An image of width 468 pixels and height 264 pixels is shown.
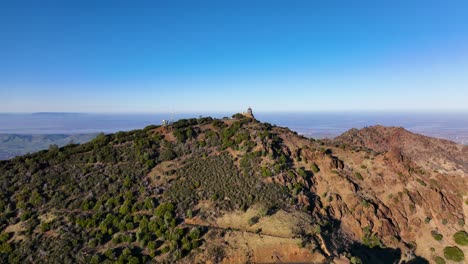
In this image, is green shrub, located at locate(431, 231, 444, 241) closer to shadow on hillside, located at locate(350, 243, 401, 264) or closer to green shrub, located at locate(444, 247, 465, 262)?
green shrub, located at locate(444, 247, 465, 262)

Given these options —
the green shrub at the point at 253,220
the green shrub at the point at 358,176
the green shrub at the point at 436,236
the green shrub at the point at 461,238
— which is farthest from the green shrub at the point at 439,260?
the green shrub at the point at 253,220

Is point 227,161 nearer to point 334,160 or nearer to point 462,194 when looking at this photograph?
point 334,160

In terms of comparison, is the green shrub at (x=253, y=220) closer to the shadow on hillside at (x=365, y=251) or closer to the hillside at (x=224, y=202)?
the hillside at (x=224, y=202)

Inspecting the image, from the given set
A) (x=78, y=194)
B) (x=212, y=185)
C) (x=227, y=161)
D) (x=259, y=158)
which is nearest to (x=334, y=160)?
(x=259, y=158)

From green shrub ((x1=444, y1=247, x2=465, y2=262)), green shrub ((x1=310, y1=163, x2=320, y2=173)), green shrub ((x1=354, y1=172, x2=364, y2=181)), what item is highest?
green shrub ((x1=310, y1=163, x2=320, y2=173))

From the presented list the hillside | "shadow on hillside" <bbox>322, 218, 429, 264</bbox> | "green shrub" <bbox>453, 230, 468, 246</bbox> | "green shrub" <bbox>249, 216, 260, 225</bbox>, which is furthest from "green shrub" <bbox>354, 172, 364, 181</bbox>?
"green shrub" <bbox>249, 216, 260, 225</bbox>
